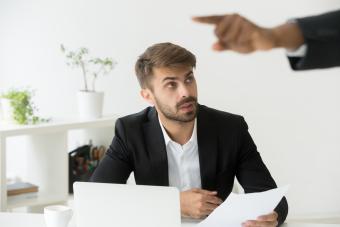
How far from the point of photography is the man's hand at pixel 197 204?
7.09 feet

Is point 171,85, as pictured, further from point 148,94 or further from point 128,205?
point 128,205

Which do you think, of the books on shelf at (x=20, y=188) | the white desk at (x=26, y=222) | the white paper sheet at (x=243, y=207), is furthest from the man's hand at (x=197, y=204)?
the books on shelf at (x=20, y=188)

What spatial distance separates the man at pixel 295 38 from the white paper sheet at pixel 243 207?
89cm

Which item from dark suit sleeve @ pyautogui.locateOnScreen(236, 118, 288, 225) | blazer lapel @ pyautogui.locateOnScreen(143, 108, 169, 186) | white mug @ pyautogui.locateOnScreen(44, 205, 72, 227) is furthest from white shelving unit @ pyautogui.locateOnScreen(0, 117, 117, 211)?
white mug @ pyautogui.locateOnScreen(44, 205, 72, 227)

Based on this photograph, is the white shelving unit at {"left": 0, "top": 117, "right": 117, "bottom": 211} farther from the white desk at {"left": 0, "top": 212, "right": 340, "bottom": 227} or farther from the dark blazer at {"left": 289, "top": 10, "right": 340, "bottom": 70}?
the dark blazer at {"left": 289, "top": 10, "right": 340, "bottom": 70}

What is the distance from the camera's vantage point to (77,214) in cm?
180

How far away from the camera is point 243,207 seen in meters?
1.85

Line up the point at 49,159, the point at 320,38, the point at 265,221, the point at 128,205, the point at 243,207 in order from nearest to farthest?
Answer: the point at 320,38 → the point at 128,205 → the point at 243,207 → the point at 265,221 → the point at 49,159

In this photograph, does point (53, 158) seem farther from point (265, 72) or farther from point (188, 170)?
point (265, 72)

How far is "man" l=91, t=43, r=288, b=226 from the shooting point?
2512mm

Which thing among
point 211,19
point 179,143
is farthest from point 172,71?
point 211,19

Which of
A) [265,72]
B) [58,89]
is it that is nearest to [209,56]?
[265,72]

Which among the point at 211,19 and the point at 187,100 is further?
the point at 187,100

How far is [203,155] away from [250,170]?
21 cm
